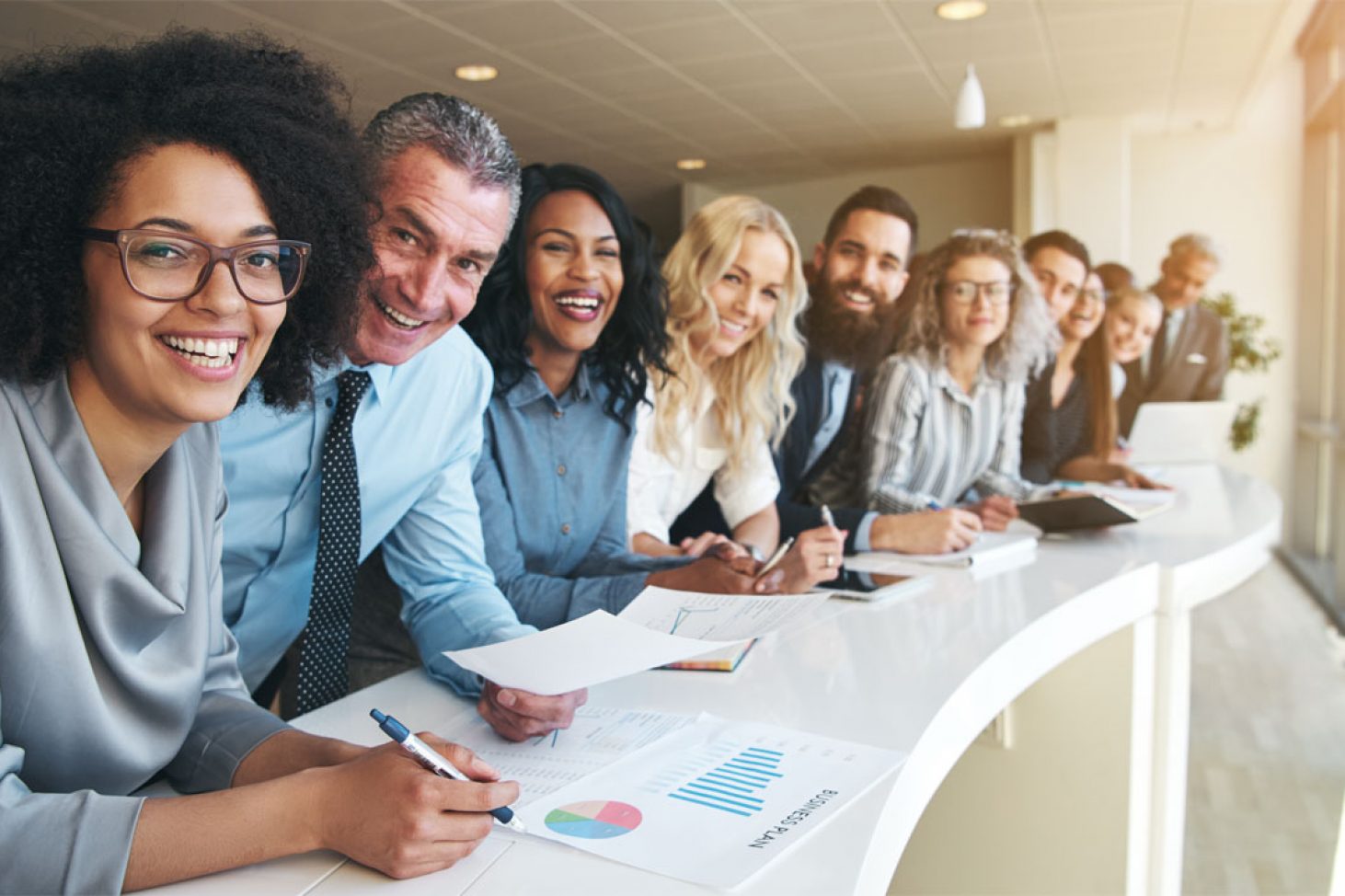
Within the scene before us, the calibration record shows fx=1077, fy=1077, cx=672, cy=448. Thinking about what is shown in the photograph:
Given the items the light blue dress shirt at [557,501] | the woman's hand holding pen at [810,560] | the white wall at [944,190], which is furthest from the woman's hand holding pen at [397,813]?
the white wall at [944,190]

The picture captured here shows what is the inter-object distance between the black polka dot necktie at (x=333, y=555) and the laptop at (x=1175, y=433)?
362 cm

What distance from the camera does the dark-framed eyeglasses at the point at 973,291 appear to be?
3.21 m

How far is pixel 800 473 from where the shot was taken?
3.05 meters

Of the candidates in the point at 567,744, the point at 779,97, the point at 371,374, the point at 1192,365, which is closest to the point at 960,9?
the point at 779,97

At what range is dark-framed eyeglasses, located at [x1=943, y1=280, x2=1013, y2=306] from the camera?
3205 millimetres

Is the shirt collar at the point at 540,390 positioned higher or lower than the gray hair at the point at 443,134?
lower

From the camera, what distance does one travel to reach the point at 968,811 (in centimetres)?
234

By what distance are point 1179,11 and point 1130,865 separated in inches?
204

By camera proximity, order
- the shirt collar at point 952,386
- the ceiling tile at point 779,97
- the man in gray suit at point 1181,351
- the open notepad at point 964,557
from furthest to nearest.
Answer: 1. the ceiling tile at point 779,97
2. the man in gray suit at point 1181,351
3. the shirt collar at point 952,386
4. the open notepad at point 964,557

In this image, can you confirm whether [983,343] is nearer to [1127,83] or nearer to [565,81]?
[565,81]

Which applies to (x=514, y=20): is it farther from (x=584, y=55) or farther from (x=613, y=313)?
(x=613, y=313)

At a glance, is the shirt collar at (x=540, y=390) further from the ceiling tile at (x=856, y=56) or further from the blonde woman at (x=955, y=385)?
the ceiling tile at (x=856, y=56)

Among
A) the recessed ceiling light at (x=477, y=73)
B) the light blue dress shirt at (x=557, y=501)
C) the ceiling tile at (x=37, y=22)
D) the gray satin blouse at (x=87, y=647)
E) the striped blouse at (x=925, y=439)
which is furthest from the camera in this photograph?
the recessed ceiling light at (x=477, y=73)

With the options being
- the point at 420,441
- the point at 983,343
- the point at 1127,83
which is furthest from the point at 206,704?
the point at 1127,83
